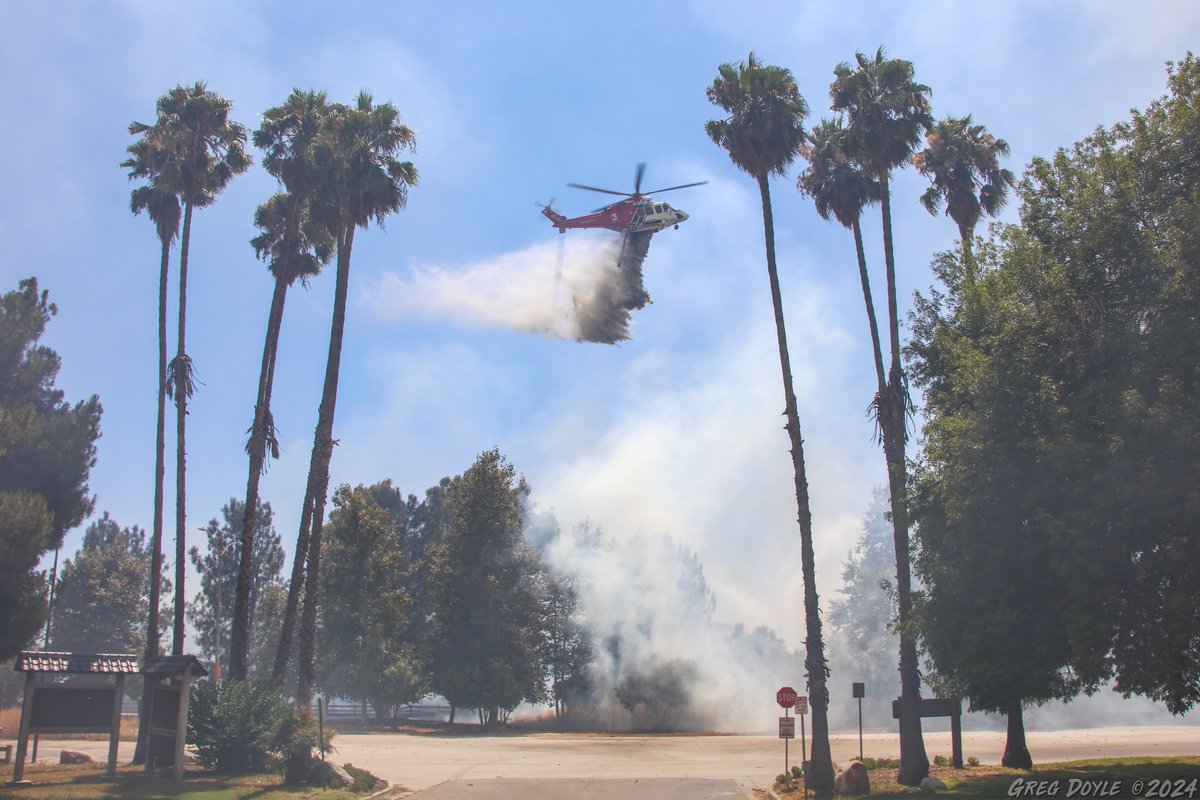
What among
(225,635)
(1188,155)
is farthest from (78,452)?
(225,635)

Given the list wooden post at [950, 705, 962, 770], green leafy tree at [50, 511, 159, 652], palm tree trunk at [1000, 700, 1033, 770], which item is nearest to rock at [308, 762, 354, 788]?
wooden post at [950, 705, 962, 770]

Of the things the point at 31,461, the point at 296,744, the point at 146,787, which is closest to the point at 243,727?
the point at 296,744

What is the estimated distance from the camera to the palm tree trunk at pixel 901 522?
80.3 ft

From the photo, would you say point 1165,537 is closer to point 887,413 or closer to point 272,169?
point 887,413

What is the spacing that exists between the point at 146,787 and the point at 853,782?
52.7 ft

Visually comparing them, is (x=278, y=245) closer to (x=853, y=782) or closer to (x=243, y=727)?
(x=243, y=727)

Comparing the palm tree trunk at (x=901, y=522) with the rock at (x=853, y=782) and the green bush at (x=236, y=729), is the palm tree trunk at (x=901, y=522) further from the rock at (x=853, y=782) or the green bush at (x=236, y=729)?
the green bush at (x=236, y=729)

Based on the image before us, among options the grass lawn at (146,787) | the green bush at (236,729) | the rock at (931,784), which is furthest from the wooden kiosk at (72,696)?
the rock at (931,784)

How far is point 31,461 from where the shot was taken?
3077cm

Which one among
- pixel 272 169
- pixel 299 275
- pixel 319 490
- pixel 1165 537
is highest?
pixel 272 169

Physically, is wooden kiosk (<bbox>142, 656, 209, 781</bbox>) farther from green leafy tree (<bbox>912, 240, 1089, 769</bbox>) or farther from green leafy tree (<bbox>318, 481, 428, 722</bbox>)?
green leafy tree (<bbox>318, 481, 428, 722</bbox>)

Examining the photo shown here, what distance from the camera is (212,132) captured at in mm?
33375

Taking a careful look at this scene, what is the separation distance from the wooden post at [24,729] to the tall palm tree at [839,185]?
23541 millimetres

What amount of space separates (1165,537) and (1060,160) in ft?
30.8
